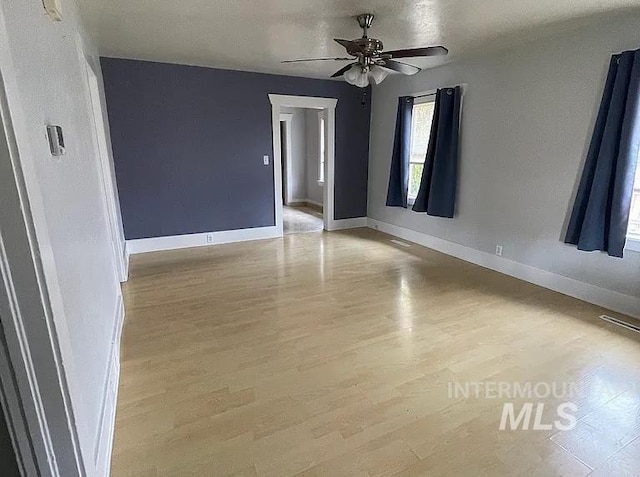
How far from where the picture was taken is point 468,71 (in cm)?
415

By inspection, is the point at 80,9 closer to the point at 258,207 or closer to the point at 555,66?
the point at 258,207

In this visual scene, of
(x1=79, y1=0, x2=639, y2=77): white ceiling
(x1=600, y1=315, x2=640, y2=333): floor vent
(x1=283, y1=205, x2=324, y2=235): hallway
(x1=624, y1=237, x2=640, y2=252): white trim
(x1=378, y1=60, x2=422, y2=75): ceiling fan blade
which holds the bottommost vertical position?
(x1=600, y1=315, x2=640, y2=333): floor vent

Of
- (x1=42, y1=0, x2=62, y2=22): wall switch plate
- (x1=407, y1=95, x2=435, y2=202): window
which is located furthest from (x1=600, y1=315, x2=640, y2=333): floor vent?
(x1=42, y1=0, x2=62, y2=22): wall switch plate

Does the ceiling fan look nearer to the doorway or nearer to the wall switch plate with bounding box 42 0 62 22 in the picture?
the wall switch plate with bounding box 42 0 62 22

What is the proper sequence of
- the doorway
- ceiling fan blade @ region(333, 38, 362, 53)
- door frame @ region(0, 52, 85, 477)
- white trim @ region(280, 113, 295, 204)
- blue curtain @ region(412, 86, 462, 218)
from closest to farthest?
door frame @ region(0, 52, 85, 477), ceiling fan blade @ region(333, 38, 362, 53), blue curtain @ region(412, 86, 462, 218), the doorway, white trim @ region(280, 113, 295, 204)

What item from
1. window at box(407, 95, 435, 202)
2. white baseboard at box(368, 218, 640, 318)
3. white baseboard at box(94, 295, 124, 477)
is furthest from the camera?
window at box(407, 95, 435, 202)

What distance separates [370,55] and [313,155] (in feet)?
17.5

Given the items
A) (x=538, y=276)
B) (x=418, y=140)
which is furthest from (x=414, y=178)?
(x=538, y=276)

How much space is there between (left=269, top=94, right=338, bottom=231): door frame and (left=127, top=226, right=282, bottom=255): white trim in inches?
10.0

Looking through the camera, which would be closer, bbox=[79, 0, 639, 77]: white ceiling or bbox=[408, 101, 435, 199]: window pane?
bbox=[79, 0, 639, 77]: white ceiling

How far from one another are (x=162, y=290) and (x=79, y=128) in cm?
184

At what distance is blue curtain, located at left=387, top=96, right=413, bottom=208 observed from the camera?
5.05 meters

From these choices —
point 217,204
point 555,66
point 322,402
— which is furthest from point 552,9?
point 217,204

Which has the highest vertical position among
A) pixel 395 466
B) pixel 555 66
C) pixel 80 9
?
pixel 80 9
